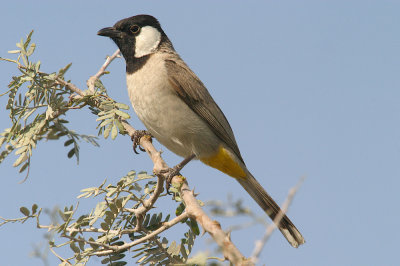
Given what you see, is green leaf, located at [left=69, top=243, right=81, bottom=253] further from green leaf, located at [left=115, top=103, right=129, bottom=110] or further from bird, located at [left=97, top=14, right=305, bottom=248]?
bird, located at [left=97, top=14, right=305, bottom=248]

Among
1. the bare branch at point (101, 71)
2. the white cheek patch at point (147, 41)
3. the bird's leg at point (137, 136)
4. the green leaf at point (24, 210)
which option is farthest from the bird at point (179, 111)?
the green leaf at point (24, 210)

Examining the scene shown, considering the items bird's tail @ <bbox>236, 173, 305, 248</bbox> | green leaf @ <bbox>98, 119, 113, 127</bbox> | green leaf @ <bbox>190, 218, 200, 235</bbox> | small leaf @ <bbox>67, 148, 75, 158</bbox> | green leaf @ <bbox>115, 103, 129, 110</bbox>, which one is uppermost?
green leaf @ <bbox>115, 103, 129, 110</bbox>

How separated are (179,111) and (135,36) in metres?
1.15

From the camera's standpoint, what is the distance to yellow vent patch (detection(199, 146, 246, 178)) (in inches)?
177

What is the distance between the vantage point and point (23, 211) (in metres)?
2.48

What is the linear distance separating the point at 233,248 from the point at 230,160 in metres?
2.98

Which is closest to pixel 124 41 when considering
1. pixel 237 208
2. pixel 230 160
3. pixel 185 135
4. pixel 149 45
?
pixel 149 45

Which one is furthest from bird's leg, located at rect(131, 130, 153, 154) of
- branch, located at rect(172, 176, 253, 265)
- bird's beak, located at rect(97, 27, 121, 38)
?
branch, located at rect(172, 176, 253, 265)

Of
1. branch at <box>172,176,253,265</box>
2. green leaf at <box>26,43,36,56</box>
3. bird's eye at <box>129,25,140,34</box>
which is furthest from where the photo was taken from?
bird's eye at <box>129,25,140,34</box>

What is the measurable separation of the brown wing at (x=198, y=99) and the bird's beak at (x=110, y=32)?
675 millimetres

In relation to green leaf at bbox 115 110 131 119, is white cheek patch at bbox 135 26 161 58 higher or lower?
higher

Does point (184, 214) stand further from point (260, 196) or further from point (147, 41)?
point (147, 41)

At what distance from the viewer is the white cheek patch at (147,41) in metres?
4.92

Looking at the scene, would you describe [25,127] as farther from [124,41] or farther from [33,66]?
[124,41]
